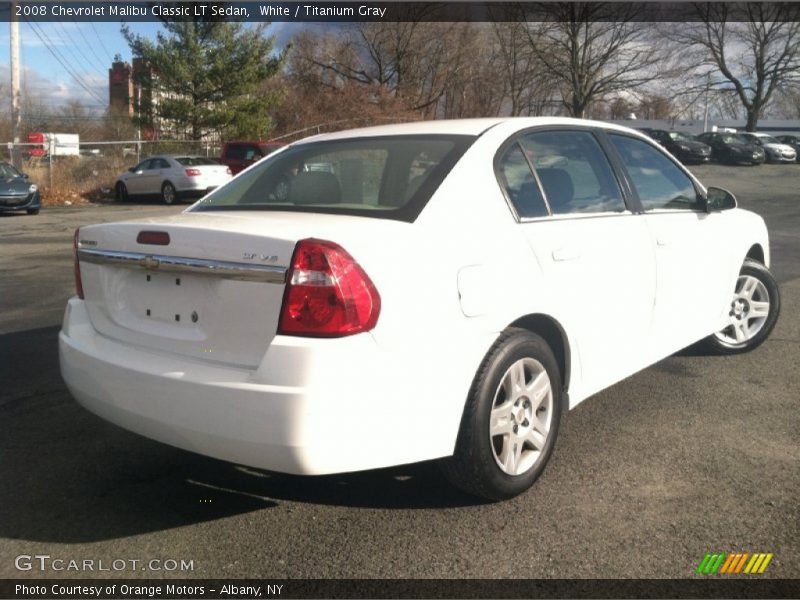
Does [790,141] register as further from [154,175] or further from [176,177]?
[154,175]

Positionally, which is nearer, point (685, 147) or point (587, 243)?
point (587, 243)

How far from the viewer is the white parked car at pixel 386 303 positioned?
2.77m

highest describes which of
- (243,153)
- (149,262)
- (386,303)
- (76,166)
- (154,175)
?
(243,153)

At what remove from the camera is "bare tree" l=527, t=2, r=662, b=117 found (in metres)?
39.8

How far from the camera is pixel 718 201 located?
4.96 m

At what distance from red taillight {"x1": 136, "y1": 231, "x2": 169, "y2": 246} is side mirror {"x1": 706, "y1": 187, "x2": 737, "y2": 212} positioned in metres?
3.32

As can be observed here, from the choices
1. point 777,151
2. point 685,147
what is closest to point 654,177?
point 685,147

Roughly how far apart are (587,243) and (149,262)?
1978 mm

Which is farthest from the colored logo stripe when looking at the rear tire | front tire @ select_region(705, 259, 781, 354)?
the rear tire

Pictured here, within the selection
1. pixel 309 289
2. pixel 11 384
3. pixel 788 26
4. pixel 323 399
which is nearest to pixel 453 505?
pixel 323 399

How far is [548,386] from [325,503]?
108 centimetres

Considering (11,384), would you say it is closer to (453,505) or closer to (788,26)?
(453,505)

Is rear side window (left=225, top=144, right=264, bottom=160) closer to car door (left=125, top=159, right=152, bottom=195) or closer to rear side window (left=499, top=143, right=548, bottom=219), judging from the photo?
car door (left=125, top=159, right=152, bottom=195)

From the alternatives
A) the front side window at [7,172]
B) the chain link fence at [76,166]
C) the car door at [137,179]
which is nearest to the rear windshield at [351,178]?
the front side window at [7,172]
